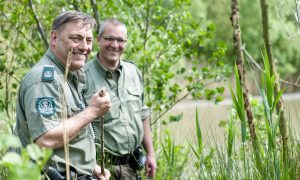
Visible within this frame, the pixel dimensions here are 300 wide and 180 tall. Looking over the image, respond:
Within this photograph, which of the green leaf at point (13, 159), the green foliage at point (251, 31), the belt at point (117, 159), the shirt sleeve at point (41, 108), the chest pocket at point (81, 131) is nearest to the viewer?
the green leaf at point (13, 159)

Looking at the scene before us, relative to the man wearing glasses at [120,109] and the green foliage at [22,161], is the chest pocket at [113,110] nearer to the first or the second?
the man wearing glasses at [120,109]

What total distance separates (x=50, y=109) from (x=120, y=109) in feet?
4.73

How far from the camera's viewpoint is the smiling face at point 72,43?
3.14 meters

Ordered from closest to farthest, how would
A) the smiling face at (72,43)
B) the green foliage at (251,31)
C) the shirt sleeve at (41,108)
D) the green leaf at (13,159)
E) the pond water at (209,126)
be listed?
the green leaf at (13,159) < the shirt sleeve at (41,108) < the smiling face at (72,43) < the pond water at (209,126) < the green foliage at (251,31)

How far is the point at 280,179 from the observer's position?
3.11 meters

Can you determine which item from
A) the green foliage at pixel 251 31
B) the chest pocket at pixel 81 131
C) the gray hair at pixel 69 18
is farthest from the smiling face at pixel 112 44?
the green foliage at pixel 251 31

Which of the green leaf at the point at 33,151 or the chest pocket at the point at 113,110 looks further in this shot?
the chest pocket at the point at 113,110

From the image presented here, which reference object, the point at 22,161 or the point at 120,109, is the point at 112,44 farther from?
the point at 22,161

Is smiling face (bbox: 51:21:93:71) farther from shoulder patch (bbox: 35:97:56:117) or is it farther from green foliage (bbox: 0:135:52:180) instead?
green foliage (bbox: 0:135:52:180)

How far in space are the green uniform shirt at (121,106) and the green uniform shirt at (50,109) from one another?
3.32ft

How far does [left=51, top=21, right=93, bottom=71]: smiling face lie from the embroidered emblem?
0.29 meters

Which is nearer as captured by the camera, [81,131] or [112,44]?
[81,131]

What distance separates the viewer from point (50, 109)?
9.56 feet

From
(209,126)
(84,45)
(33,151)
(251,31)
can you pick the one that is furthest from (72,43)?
(251,31)
